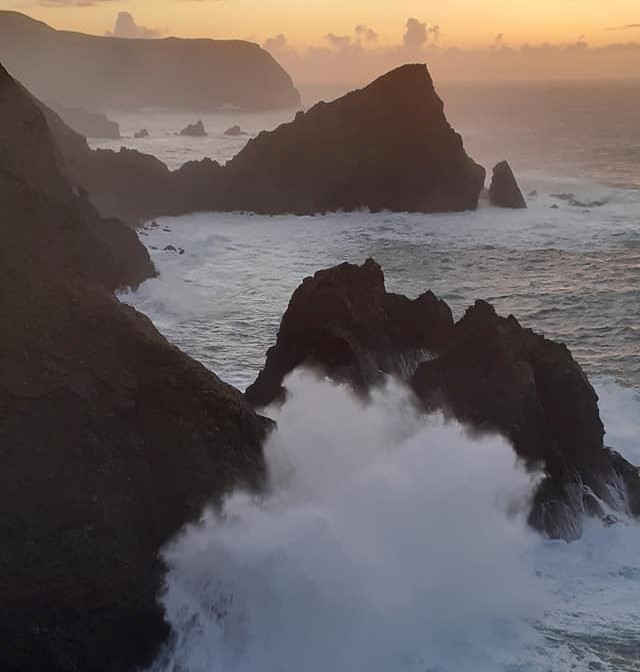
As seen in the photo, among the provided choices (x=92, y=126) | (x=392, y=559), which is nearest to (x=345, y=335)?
(x=392, y=559)

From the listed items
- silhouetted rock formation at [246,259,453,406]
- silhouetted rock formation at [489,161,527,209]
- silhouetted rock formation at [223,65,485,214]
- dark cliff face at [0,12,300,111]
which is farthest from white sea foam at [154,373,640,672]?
dark cliff face at [0,12,300,111]

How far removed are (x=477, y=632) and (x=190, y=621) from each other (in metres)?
4.48

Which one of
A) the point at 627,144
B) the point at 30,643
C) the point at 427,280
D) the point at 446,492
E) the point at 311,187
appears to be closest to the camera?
→ the point at 30,643

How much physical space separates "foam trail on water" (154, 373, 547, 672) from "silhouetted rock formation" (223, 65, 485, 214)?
1542 inches

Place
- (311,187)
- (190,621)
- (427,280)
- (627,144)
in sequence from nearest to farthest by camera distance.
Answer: (190,621) → (427,280) → (311,187) → (627,144)

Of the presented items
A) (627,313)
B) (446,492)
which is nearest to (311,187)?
(627,313)

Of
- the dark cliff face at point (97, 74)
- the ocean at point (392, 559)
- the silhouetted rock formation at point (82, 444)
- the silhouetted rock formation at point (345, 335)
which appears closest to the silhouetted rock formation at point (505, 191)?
the ocean at point (392, 559)

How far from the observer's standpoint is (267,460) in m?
15.3

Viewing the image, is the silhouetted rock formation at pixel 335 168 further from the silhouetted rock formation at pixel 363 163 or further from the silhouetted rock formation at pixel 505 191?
the silhouetted rock formation at pixel 505 191

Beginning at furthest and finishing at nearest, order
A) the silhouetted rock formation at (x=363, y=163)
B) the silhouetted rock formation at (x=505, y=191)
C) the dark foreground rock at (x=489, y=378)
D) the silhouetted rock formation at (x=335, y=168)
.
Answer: the silhouetted rock formation at (x=505, y=191) → the silhouetted rock formation at (x=363, y=163) → the silhouetted rock formation at (x=335, y=168) → the dark foreground rock at (x=489, y=378)

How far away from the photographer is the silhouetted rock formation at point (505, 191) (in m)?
57.1

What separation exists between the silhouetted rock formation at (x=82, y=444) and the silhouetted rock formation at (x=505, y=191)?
44.7 m

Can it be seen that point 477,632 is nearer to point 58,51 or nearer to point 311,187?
point 311,187

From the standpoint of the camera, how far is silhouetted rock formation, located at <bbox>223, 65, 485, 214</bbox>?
55.7m
